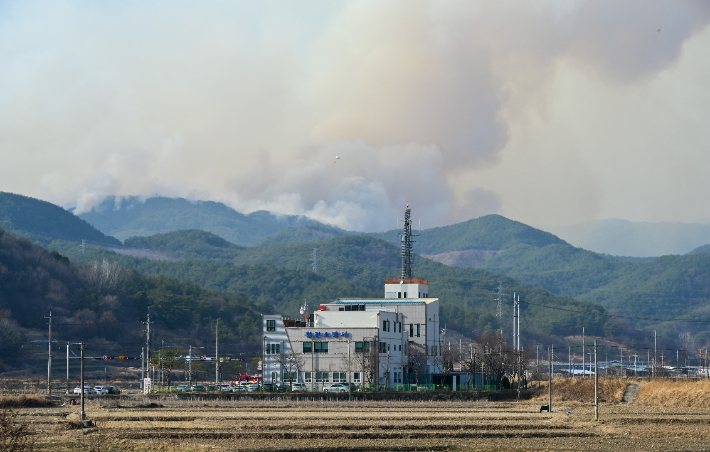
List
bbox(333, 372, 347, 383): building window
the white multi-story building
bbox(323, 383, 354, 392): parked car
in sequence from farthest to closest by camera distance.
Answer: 1. bbox(333, 372, 347, 383): building window
2. the white multi-story building
3. bbox(323, 383, 354, 392): parked car

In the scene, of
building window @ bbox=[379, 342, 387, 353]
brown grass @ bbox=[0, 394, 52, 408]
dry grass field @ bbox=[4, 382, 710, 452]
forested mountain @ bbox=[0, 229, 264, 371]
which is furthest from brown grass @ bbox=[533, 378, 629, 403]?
forested mountain @ bbox=[0, 229, 264, 371]

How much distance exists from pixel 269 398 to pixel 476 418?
30.2 meters

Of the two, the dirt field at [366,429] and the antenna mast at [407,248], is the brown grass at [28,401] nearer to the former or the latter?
the dirt field at [366,429]

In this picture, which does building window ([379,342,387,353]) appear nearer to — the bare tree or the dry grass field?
the bare tree

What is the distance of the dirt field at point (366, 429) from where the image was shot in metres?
47.9

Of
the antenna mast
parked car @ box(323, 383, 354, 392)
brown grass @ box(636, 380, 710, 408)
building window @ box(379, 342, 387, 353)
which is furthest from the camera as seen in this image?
the antenna mast

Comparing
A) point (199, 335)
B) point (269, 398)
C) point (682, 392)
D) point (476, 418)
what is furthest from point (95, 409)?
point (199, 335)

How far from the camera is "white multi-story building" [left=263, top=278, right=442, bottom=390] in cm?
10431

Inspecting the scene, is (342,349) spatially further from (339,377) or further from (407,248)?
(407,248)

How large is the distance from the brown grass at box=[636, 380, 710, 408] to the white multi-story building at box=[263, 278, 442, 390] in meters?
28.2

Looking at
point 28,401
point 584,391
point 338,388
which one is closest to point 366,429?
point 28,401

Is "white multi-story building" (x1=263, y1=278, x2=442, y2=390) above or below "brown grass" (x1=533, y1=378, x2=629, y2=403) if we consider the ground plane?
above

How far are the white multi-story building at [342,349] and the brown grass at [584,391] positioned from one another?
16.9m

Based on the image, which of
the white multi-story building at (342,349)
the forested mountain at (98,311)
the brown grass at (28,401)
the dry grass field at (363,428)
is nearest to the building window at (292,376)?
the white multi-story building at (342,349)
